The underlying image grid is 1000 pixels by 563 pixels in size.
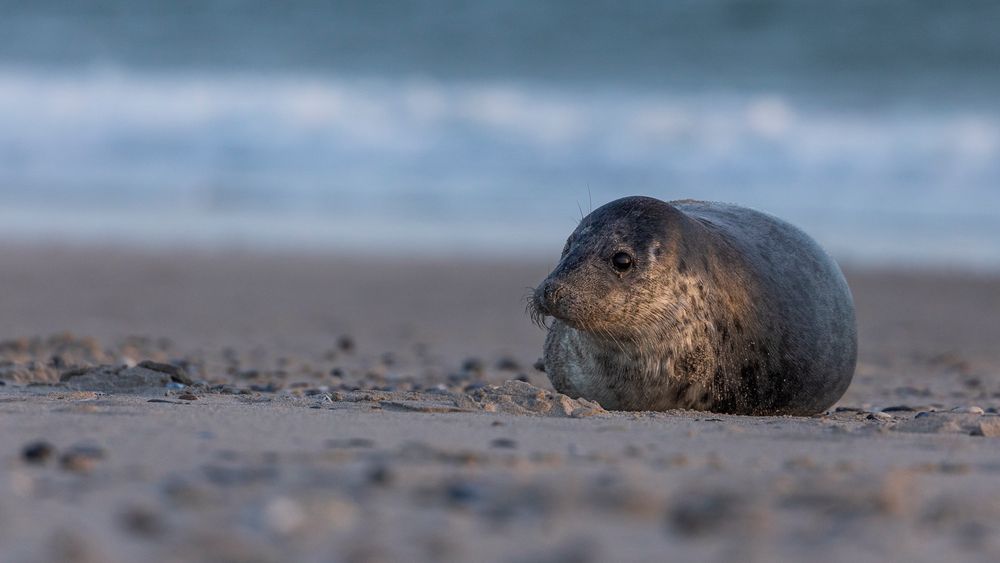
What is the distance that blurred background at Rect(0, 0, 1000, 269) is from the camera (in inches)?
639

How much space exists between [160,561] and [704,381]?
3.15 meters

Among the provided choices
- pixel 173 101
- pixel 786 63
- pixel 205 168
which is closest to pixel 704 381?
pixel 205 168

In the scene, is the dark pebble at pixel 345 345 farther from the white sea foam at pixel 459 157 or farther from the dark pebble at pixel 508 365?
the white sea foam at pixel 459 157

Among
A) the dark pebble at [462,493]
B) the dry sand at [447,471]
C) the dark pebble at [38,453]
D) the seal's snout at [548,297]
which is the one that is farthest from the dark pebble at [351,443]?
the seal's snout at [548,297]

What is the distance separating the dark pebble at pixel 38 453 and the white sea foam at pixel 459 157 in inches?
440

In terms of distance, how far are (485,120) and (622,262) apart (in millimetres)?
15288

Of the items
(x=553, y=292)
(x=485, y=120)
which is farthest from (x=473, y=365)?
(x=485, y=120)

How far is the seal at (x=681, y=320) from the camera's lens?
17.7 feet

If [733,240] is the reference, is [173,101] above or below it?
above

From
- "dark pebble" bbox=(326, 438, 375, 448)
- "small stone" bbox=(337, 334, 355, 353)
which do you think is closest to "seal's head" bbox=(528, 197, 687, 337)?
"dark pebble" bbox=(326, 438, 375, 448)

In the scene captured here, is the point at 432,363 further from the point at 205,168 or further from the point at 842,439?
the point at 205,168

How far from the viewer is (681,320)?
543 centimetres

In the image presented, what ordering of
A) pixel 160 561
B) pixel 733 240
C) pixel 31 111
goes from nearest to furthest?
1. pixel 160 561
2. pixel 733 240
3. pixel 31 111

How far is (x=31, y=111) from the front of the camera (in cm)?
2052
